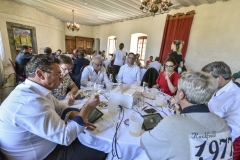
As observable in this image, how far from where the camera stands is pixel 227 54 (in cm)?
393

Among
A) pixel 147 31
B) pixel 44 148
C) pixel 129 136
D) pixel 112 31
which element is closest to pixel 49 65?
pixel 44 148

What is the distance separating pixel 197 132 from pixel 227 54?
4.65 m

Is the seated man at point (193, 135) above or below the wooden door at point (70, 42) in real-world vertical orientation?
below

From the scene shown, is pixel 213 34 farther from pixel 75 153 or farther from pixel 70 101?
pixel 75 153

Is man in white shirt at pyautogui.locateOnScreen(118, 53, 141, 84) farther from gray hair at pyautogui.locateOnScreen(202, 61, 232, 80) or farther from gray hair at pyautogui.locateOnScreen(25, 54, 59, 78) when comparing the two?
gray hair at pyautogui.locateOnScreen(25, 54, 59, 78)

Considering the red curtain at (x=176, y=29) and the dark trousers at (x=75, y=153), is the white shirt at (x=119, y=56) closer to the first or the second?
the red curtain at (x=176, y=29)

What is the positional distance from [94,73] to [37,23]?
25.8 feet

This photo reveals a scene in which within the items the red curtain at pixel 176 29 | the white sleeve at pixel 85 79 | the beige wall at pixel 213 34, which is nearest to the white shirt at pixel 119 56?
the red curtain at pixel 176 29

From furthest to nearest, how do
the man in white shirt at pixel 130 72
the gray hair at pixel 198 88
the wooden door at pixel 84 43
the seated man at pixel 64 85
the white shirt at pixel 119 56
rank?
the wooden door at pixel 84 43 → the white shirt at pixel 119 56 → the man in white shirt at pixel 130 72 → the seated man at pixel 64 85 → the gray hair at pixel 198 88

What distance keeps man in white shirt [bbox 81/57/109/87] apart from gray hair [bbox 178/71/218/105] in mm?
1734

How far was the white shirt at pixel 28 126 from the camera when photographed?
2.51ft

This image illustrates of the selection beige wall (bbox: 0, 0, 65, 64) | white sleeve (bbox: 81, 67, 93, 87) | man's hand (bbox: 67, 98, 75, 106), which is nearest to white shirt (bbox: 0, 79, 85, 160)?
man's hand (bbox: 67, 98, 75, 106)

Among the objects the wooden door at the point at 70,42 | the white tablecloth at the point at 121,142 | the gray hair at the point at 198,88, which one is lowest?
the white tablecloth at the point at 121,142

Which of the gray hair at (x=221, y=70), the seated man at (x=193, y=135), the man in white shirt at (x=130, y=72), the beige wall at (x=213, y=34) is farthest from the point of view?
the beige wall at (x=213, y=34)
